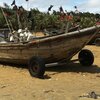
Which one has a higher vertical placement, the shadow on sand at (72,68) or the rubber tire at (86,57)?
the rubber tire at (86,57)

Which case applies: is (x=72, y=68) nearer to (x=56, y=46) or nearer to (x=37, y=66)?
(x=56, y=46)

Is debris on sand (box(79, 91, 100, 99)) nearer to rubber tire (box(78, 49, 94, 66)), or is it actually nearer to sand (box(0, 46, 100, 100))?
sand (box(0, 46, 100, 100))

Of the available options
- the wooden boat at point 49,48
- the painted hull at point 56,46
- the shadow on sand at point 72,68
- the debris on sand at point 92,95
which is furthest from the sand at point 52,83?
the painted hull at point 56,46

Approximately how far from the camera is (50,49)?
11422mm

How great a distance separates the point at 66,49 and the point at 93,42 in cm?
991

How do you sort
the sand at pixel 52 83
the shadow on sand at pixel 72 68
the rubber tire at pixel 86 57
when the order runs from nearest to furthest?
the sand at pixel 52 83 < the shadow on sand at pixel 72 68 < the rubber tire at pixel 86 57

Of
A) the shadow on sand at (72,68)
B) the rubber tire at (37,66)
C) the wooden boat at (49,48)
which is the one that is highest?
the wooden boat at (49,48)

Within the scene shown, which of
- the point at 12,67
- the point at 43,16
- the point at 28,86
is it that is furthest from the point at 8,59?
the point at 43,16

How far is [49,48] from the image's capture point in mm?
11406

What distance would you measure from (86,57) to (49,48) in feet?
5.94

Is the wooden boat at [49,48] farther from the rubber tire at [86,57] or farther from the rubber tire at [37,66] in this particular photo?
the rubber tire at [86,57]

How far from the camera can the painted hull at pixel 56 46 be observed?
11117 mm

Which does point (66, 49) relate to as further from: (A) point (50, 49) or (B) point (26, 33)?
(B) point (26, 33)

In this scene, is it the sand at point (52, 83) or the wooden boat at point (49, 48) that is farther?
the wooden boat at point (49, 48)
